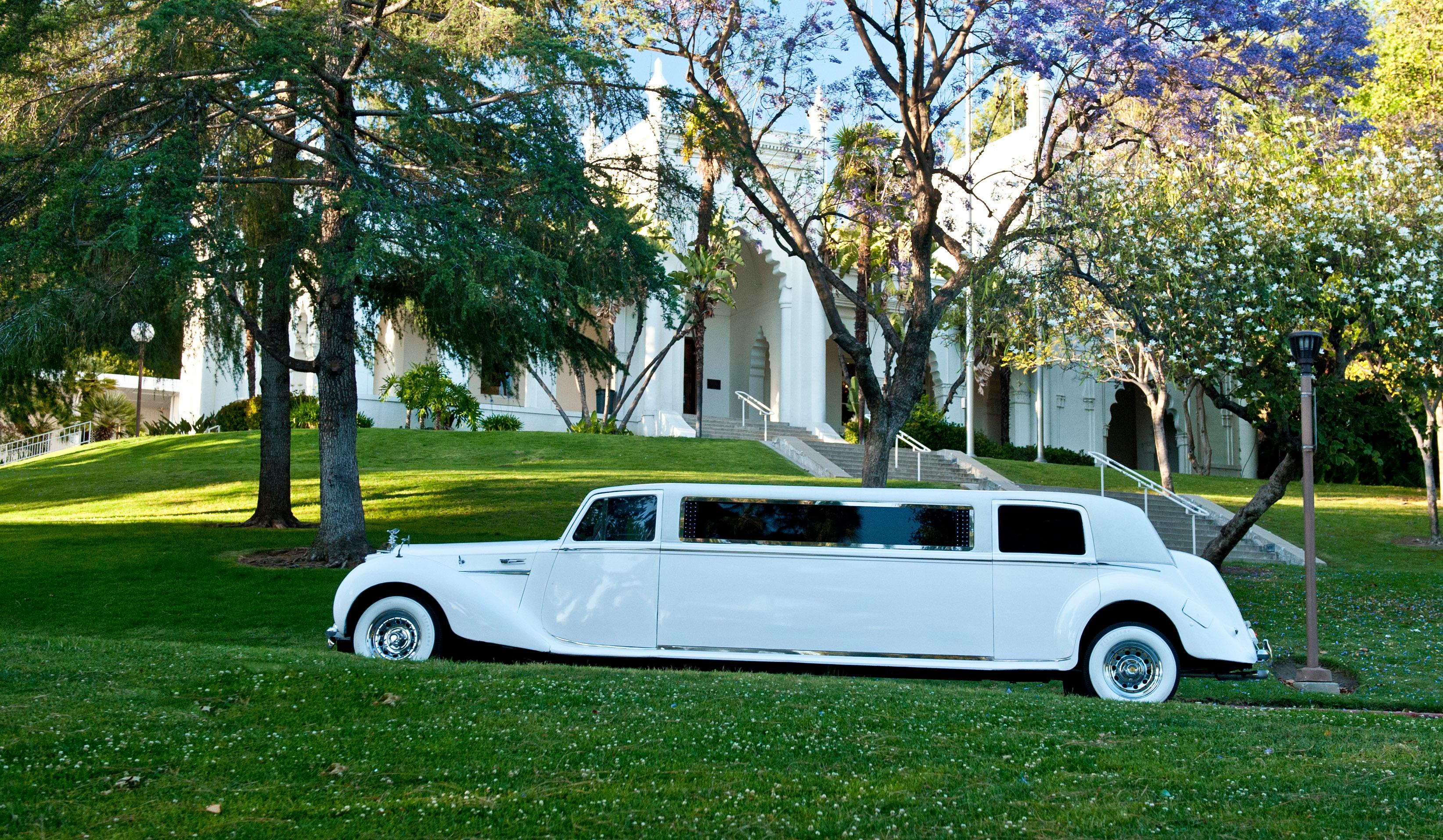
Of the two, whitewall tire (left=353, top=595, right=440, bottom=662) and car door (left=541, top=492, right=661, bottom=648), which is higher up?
car door (left=541, top=492, right=661, bottom=648)

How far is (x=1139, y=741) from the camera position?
255 inches

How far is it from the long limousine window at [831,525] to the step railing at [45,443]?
107 feet

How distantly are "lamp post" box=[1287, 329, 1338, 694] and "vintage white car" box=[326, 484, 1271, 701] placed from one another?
245cm

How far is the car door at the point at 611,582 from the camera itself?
891 cm

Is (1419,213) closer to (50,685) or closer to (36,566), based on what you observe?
(50,685)

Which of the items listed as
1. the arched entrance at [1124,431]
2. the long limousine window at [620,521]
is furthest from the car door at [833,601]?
the arched entrance at [1124,431]

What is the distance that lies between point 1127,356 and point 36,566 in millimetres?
26074

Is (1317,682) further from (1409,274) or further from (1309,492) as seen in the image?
(1409,274)

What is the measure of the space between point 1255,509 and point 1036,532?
31.1ft

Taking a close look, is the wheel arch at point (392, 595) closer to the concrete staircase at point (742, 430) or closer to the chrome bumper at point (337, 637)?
the chrome bumper at point (337, 637)

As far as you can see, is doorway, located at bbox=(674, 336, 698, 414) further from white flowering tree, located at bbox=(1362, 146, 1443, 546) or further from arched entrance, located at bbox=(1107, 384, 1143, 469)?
white flowering tree, located at bbox=(1362, 146, 1443, 546)

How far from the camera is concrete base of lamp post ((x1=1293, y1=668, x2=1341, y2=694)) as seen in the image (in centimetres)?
1077

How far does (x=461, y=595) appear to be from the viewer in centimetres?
907

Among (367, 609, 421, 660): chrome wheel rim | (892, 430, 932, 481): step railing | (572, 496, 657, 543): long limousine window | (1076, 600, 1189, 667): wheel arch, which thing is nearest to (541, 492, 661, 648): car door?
(572, 496, 657, 543): long limousine window
